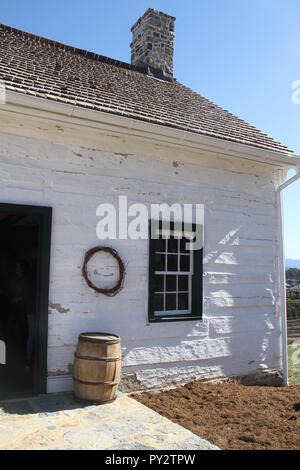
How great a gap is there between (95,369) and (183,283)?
94.2 inches

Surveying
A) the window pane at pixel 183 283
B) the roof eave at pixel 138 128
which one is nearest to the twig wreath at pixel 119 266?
the window pane at pixel 183 283

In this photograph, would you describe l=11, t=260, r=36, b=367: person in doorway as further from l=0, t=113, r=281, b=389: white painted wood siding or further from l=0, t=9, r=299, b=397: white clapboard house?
l=0, t=113, r=281, b=389: white painted wood siding

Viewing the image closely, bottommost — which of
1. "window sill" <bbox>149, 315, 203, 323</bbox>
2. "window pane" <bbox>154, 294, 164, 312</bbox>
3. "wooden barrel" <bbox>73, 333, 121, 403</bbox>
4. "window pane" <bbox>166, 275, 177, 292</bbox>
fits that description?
"wooden barrel" <bbox>73, 333, 121, 403</bbox>

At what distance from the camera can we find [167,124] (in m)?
6.29

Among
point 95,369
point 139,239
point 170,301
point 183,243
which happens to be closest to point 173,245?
point 183,243

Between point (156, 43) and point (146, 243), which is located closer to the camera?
point (146, 243)

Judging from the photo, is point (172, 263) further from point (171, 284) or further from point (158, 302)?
point (158, 302)

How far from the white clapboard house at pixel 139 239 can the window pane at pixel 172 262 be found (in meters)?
0.02

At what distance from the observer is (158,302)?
660 cm

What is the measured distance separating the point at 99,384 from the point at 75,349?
76 cm

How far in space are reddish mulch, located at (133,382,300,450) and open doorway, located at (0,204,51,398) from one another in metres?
1.60

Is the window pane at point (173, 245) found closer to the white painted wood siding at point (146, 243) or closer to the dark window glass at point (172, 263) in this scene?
the dark window glass at point (172, 263)

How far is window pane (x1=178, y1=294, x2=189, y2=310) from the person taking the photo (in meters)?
6.84

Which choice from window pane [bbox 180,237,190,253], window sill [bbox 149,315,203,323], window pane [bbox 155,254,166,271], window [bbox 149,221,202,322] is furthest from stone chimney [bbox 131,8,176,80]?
window sill [bbox 149,315,203,323]
